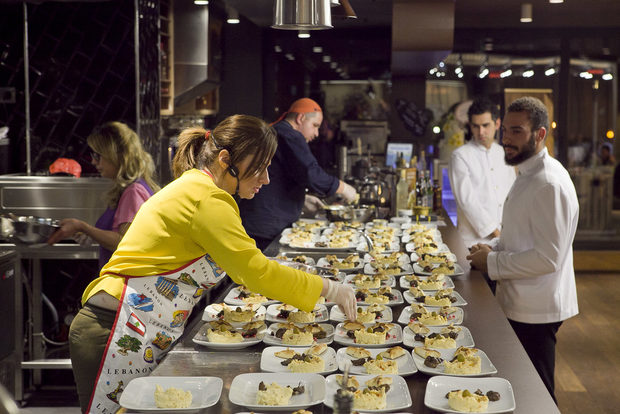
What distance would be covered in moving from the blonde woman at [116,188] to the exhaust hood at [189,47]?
4.14 m

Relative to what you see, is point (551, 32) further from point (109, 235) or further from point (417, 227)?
point (109, 235)

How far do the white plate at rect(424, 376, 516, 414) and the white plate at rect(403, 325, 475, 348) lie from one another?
13.2 inches

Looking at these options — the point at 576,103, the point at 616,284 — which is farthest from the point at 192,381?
the point at 576,103

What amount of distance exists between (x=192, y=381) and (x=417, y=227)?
8.65ft

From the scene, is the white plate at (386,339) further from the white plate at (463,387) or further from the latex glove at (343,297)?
the white plate at (463,387)

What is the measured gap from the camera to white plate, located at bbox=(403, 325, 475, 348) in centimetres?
A: 213

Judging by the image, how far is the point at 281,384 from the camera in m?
1.79

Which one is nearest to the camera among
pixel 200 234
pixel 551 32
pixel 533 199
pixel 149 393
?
pixel 149 393

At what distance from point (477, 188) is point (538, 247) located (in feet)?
5.85

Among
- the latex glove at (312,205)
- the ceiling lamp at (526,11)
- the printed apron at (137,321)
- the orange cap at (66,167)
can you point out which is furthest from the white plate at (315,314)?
the ceiling lamp at (526,11)

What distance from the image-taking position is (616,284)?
7.96 metres

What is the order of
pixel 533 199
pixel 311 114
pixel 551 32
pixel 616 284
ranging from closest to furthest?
1. pixel 533 199
2. pixel 311 114
3. pixel 616 284
4. pixel 551 32

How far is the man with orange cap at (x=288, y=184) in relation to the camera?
445 cm

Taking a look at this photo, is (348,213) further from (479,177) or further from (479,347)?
(479,347)
